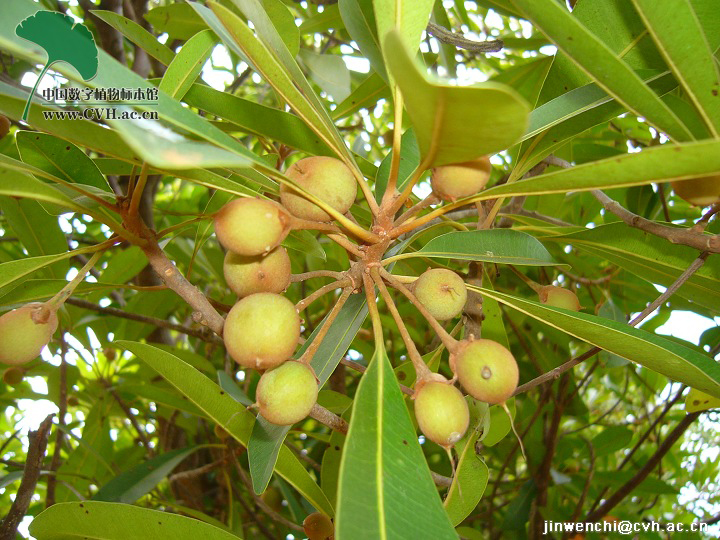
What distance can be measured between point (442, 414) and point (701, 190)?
20.8 inches

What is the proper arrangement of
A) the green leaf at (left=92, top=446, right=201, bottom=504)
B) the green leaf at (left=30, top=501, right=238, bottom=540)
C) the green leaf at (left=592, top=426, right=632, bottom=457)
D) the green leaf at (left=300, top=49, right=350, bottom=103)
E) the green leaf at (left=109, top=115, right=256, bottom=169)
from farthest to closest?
1. the green leaf at (left=592, top=426, right=632, bottom=457)
2. the green leaf at (left=300, top=49, right=350, bottom=103)
3. the green leaf at (left=92, top=446, right=201, bottom=504)
4. the green leaf at (left=30, top=501, right=238, bottom=540)
5. the green leaf at (left=109, top=115, right=256, bottom=169)

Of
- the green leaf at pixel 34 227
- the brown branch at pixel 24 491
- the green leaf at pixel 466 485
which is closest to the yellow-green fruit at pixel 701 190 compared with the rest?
the green leaf at pixel 466 485

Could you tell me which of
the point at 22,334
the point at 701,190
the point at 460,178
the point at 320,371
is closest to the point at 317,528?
the point at 320,371

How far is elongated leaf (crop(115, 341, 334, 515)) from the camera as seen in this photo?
1.21 m

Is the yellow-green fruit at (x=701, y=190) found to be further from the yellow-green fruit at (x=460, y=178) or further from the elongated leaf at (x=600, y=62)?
the yellow-green fruit at (x=460, y=178)

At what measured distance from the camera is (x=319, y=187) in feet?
3.09

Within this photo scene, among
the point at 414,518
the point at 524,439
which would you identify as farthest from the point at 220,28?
the point at 524,439

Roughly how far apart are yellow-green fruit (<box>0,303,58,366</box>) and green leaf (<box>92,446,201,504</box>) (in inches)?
30.5

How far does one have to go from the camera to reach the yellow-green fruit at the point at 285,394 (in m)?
0.86

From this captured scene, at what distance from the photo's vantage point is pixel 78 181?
1265 mm

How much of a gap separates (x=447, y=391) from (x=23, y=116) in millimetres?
758

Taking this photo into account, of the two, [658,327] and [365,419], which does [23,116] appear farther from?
[658,327]

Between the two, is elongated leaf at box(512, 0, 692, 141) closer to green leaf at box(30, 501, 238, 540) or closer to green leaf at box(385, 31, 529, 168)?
green leaf at box(385, 31, 529, 168)

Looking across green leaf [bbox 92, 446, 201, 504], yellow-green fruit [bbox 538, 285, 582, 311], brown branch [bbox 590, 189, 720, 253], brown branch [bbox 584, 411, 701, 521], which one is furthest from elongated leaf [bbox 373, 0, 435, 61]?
brown branch [bbox 584, 411, 701, 521]
